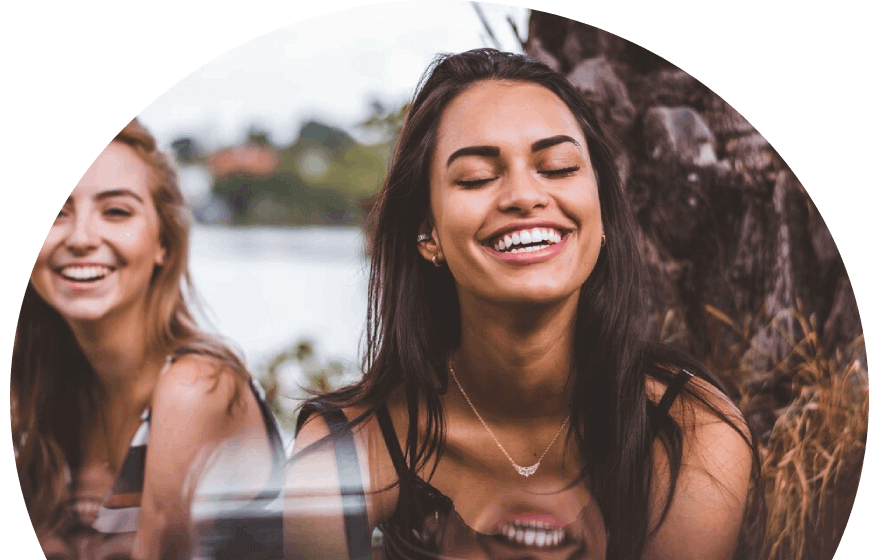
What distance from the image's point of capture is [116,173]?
3.22 m

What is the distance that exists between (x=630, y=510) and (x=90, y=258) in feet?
5.52

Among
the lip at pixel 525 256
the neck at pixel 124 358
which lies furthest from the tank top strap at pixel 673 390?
the neck at pixel 124 358

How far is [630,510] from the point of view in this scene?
10.5ft

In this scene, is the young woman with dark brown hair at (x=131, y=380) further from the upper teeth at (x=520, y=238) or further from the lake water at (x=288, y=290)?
the upper teeth at (x=520, y=238)

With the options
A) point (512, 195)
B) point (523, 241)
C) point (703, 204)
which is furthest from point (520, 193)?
point (703, 204)

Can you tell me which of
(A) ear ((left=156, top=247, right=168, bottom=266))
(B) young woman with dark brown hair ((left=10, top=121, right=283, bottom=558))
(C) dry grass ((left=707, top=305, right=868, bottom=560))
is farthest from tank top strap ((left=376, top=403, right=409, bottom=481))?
(C) dry grass ((left=707, top=305, right=868, bottom=560))

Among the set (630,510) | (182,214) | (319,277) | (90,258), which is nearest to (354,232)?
(319,277)

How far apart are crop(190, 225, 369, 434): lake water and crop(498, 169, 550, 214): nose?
439mm

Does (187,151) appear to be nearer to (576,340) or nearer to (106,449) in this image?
(106,449)

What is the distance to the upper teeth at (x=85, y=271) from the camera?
3215mm

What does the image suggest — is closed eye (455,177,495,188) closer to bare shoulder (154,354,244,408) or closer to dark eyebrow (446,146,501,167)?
dark eyebrow (446,146,501,167)

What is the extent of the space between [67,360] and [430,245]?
110cm

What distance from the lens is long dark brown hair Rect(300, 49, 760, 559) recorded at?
3172mm

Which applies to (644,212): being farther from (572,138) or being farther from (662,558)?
(662,558)
